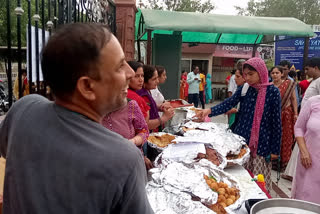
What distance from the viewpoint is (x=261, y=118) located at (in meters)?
2.76

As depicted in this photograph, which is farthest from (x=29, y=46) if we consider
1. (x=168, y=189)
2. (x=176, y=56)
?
(x=176, y=56)

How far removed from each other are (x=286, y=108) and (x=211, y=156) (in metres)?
2.85

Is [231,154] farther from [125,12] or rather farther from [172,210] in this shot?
[125,12]

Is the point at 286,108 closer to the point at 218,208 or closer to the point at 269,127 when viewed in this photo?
the point at 269,127

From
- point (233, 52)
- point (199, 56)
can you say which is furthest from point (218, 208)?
point (233, 52)

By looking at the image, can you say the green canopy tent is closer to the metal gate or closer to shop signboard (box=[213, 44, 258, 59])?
the metal gate

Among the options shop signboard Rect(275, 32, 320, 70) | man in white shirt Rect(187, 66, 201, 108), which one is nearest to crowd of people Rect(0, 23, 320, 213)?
shop signboard Rect(275, 32, 320, 70)

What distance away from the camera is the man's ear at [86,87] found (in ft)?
2.17

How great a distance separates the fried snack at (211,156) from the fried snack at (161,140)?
1.53 feet

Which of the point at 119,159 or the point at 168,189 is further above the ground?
the point at 119,159

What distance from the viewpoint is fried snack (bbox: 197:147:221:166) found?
2051 millimetres

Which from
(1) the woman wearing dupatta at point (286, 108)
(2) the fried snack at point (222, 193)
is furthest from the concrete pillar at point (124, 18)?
(2) the fried snack at point (222, 193)

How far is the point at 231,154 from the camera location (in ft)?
7.47

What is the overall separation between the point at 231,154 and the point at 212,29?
3.35 m
